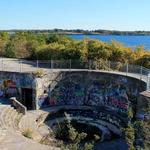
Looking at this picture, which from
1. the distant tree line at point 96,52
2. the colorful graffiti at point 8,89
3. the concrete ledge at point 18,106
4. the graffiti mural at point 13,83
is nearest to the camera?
the concrete ledge at point 18,106

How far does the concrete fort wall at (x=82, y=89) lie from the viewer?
2602 cm

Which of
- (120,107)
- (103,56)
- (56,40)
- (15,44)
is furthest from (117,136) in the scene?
(56,40)

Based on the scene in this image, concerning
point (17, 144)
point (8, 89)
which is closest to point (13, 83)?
point (8, 89)

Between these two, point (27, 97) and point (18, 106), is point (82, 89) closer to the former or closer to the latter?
point (27, 97)

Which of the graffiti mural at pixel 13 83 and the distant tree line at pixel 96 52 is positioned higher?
the distant tree line at pixel 96 52

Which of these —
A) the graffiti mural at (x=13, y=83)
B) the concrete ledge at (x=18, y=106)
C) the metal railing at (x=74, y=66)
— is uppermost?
the metal railing at (x=74, y=66)

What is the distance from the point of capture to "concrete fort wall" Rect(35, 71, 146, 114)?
26.0 meters

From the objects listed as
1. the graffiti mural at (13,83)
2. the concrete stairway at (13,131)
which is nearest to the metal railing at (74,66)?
the graffiti mural at (13,83)

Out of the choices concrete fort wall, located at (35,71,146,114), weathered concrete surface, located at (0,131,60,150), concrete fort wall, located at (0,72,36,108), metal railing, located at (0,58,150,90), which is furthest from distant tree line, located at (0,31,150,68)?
weathered concrete surface, located at (0,131,60,150)

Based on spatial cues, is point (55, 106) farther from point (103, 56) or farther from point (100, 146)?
point (100, 146)

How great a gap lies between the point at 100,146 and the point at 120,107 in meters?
6.09

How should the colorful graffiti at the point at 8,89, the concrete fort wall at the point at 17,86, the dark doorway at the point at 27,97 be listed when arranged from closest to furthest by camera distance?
the concrete fort wall at the point at 17,86, the dark doorway at the point at 27,97, the colorful graffiti at the point at 8,89

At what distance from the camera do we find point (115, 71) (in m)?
27.4

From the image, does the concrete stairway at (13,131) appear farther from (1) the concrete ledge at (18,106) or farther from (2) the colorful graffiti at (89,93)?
(2) the colorful graffiti at (89,93)
